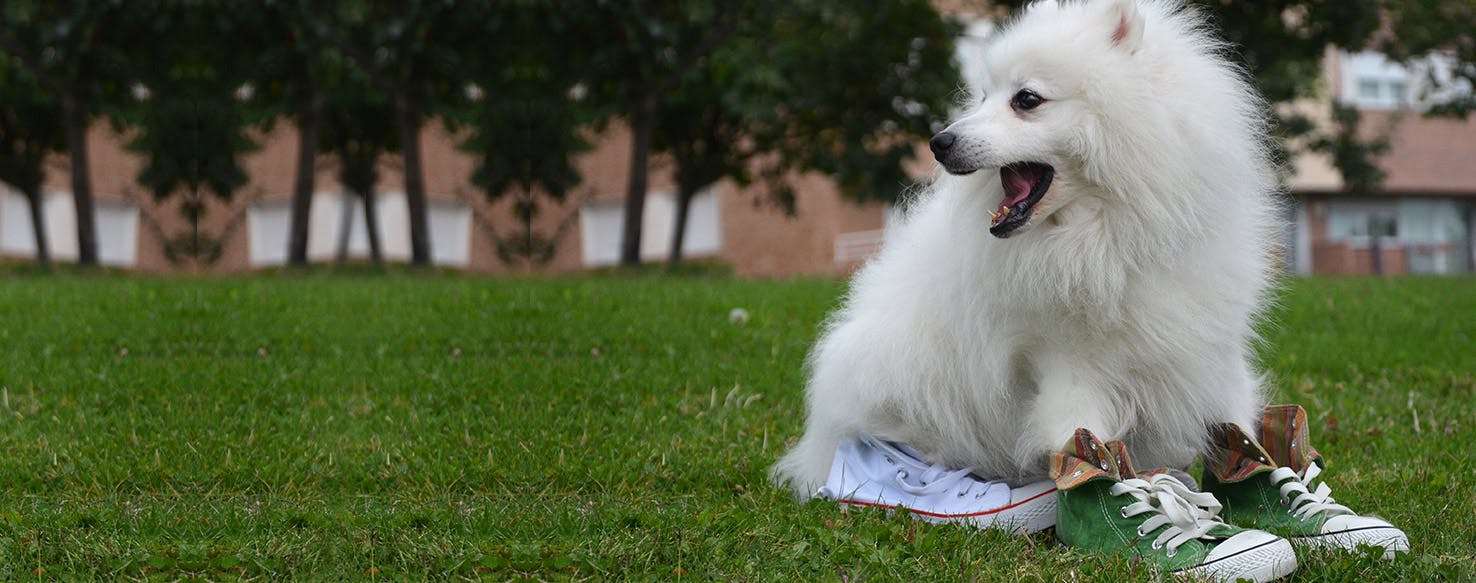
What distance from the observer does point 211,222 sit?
1623 cm

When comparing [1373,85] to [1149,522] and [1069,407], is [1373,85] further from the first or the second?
[1149,522]

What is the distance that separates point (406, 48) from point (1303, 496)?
8717 mm

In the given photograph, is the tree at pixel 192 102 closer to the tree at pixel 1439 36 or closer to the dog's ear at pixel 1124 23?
the dog's ear at pixel 1124 23

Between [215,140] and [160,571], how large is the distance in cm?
803

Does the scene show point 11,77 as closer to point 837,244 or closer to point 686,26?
point 686,26

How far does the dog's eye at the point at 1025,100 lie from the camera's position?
10.8 feet

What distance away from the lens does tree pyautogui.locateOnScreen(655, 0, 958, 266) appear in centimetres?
1534

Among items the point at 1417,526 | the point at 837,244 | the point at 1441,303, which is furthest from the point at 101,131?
the point at 1417,526

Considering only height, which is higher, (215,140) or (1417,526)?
(215,140)

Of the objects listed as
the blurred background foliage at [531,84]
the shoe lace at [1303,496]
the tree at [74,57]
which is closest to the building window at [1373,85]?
the blurred background foliage at [531,84]

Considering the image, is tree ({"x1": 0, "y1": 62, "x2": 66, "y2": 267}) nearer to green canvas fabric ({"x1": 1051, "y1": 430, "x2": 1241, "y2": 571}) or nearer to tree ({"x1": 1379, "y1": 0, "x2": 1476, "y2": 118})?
green canvas fabric ({"x1": 1051, "y1": 430, "x2": 1241, "y2": 571})

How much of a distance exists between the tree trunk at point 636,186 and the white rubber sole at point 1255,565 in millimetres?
11166

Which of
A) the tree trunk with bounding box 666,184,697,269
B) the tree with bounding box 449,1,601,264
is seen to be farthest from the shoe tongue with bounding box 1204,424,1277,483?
the tree trunk with bounding box 666,184,697,269

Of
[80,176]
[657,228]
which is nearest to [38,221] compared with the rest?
[80,176]
